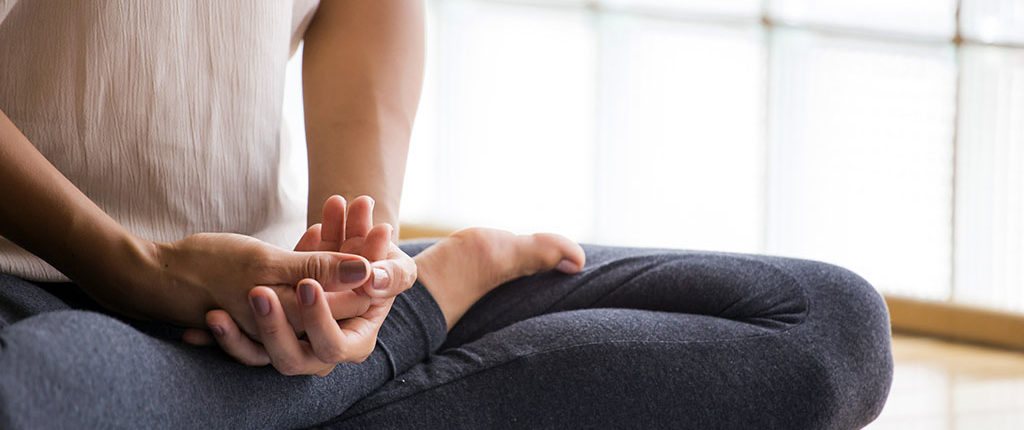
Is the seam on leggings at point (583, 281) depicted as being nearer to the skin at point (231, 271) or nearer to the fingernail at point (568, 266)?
the fingernail at point (568, 266)

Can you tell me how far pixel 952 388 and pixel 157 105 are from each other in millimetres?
1545

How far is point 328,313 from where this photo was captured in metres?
0.85

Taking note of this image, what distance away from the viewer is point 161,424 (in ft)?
2.59

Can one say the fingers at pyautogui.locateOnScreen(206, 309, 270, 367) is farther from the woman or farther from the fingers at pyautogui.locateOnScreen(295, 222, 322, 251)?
the fingers at pyautogui.locateOnScreen(295, 222, 322, 251)

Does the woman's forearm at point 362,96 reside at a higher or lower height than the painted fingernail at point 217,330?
higher

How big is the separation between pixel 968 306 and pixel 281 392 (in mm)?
1827

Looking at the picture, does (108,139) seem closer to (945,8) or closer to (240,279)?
(240,279)

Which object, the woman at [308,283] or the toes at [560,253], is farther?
the toes at [560,253]

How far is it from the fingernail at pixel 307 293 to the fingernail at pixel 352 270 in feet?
0.14

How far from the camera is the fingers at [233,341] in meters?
0.87

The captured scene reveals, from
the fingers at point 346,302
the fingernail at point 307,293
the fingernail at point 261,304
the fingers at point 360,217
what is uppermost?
the fingers at point 360,217

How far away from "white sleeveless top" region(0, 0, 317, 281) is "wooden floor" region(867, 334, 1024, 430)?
3.63 feet

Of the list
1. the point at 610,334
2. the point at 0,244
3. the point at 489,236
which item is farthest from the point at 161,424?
the point at 489,236

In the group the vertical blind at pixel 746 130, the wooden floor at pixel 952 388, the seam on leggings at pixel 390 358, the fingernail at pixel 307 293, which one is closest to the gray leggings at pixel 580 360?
the seam on leggings at pixel 390 358
